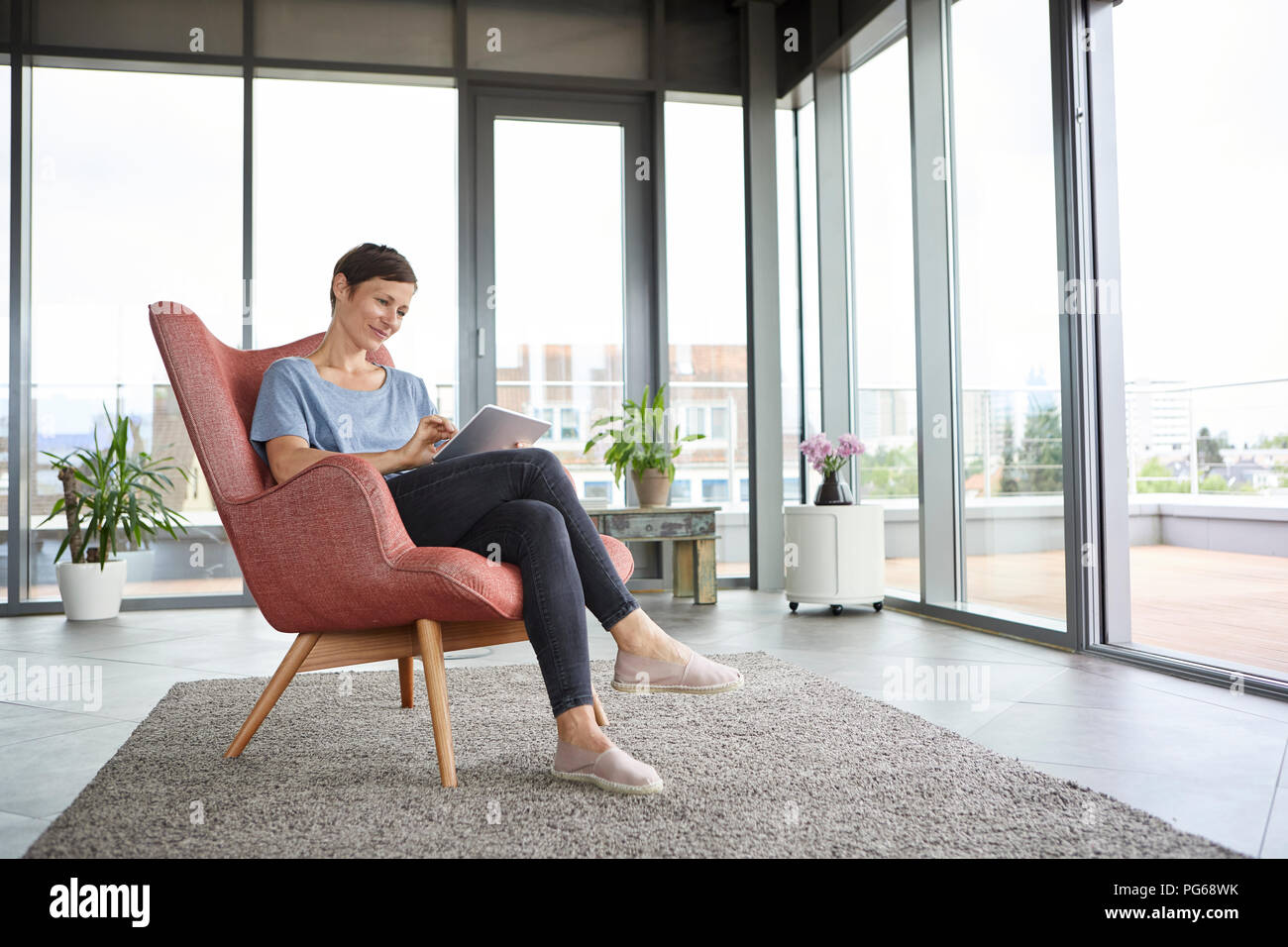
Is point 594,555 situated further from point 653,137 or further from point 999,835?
point 653,137

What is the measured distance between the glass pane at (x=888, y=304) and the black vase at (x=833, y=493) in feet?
0.85

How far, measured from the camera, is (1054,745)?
182 cm

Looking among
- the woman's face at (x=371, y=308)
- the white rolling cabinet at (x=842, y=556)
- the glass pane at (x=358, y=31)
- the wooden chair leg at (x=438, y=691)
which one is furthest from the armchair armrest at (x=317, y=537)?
the glass pane at (x=358, y=31)

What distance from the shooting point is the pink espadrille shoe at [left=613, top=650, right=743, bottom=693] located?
171 centimetres

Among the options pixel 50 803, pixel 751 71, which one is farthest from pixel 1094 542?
pixel 751 71

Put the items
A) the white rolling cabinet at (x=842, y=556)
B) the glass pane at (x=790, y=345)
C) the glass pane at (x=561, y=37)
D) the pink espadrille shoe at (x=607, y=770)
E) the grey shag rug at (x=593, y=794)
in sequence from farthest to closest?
the glass pane at (x=790, y=345), the glass pane at (x=561, y=37), the white rolling cabinet at (x=842, y=556), the pink espadrille shoe at (x=607, y=770), the grey shag rug at (x=593, y=794)

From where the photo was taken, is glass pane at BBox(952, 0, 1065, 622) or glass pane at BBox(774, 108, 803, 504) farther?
glass pane at BBox(774, 108, 803, 504)

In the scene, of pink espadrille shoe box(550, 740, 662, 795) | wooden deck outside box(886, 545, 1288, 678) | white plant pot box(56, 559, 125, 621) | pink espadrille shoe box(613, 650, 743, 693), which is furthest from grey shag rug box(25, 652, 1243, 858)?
white plant pot box(56, 559, 125, 621)

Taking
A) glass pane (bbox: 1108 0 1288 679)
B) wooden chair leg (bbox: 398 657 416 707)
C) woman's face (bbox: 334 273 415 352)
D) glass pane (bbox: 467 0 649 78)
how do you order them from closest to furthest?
woman's face (bbox: 334 273 415 352) < wooden chair leg (bbox: 398 657 416 707) < glass pane (bbox: 1108 0 1288 679) < glass pane (bbox: 467 0 649 78)

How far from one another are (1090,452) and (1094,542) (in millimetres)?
271

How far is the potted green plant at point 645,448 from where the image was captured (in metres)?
4.32

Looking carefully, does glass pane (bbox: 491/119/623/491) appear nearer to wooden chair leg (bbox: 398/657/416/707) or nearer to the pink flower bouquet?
the pink flower bouquet

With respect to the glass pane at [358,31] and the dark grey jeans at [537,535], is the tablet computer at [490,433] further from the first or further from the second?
the glass pane at [358,31]

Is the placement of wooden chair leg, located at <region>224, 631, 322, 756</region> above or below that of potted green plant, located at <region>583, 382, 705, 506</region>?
below
